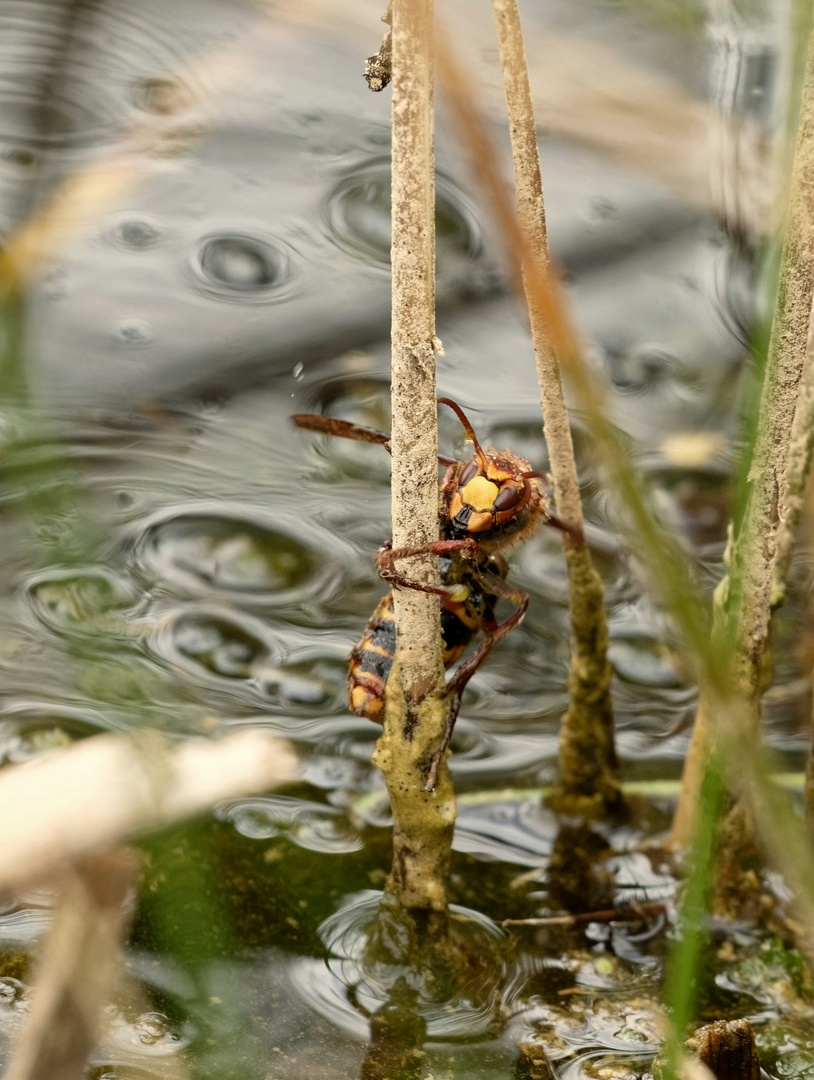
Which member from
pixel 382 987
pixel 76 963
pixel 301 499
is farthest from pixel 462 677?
pixel 301 499

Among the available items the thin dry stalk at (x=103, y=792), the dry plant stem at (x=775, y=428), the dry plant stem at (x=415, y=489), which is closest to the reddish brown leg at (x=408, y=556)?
the dry plant stem at (x=415, y=489)

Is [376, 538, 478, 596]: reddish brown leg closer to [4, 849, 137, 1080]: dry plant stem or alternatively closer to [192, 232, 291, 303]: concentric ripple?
[4, 849, 137, 1080]: dry plant stem

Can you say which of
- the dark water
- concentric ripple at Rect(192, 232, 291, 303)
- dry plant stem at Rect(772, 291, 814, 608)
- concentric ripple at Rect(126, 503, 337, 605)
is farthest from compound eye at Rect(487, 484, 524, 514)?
concentric ripple at Rect(192, 232, 291, 303)

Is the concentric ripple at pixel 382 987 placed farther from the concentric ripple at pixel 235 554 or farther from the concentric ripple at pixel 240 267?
the concentric ripple at pixel 240 267

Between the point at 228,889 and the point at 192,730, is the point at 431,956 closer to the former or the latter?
the point at 228,889

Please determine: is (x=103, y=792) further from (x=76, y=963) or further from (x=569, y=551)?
(x=569, y=551)

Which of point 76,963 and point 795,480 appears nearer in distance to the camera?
point 76,963
